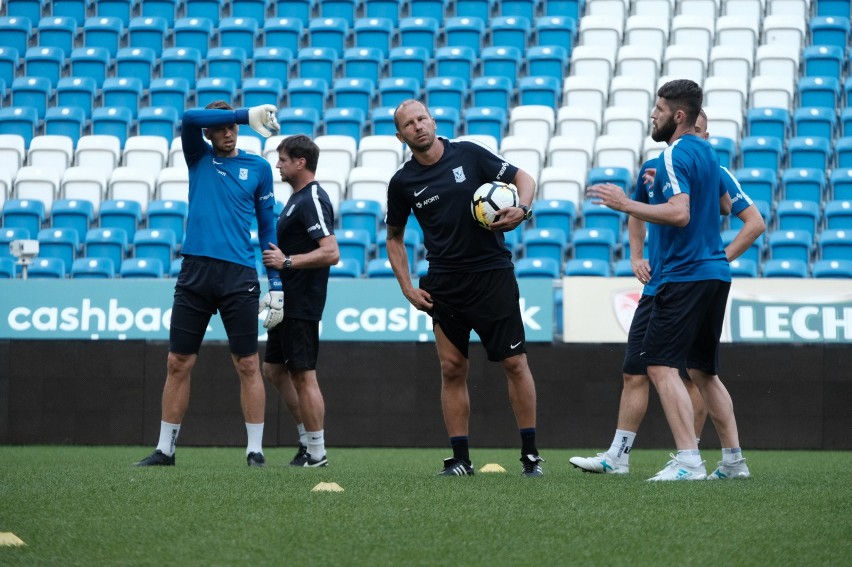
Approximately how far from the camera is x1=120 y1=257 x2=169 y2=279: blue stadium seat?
41.7ft

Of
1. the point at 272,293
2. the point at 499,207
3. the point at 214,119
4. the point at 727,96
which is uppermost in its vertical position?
the point at 727,96

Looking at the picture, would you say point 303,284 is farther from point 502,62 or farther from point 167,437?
point 502,62

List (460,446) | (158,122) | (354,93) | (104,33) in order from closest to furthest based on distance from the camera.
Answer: (460,446)
(158,122)
(354,93)
(104,33)

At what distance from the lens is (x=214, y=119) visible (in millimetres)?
6375

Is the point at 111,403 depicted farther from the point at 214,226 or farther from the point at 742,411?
the point at 742,411

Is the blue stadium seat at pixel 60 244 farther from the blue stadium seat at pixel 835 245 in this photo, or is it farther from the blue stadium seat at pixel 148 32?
the blue stadium seat at pixel 835 245

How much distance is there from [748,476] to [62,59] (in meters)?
14.2

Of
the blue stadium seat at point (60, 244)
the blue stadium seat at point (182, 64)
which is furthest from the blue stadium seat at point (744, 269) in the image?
the blue stadium seat at point (182, 64)

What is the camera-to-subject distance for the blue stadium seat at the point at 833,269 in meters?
12.5

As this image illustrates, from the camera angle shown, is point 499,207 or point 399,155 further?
point 399,155

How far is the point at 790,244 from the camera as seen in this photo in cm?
1310

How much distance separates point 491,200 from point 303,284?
1.81 m

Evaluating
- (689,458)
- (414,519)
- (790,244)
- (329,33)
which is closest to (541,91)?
(329,33)

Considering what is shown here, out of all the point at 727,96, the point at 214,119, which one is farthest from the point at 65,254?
the point at 727,96
